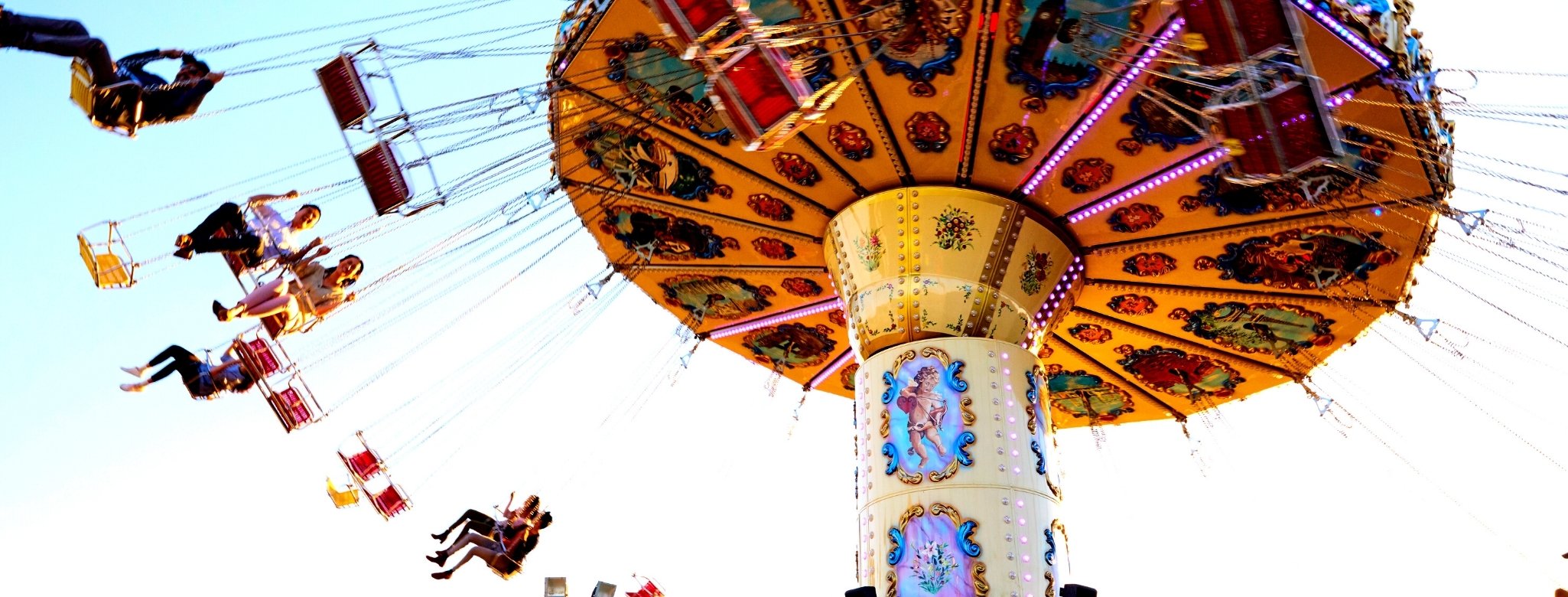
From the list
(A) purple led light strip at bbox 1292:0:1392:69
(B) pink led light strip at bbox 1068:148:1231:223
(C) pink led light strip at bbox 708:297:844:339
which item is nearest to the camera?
(A) purple led light strip at bbox 1292:0:1392:69

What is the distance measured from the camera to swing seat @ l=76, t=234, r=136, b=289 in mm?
7496

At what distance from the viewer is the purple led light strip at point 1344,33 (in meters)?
7.70

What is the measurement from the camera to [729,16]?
6.96 metres

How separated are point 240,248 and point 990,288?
532 cm

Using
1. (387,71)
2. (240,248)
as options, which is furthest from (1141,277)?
(240,248)

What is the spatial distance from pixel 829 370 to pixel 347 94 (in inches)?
237

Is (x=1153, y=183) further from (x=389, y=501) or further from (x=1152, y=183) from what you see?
(x=389, y=501)

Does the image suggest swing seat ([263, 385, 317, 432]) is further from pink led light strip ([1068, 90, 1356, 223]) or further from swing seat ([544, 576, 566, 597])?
pink led light strip ([1068, 90, 1356, 223])

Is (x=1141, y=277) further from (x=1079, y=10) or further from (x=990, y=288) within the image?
(x=1079, y=10)

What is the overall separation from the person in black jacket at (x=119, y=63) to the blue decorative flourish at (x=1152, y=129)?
6.09m

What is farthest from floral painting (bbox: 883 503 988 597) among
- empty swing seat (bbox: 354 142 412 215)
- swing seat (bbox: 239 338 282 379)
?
swing seat (bbox: 239 338 282 379)

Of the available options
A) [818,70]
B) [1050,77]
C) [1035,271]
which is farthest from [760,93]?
[1035,271]

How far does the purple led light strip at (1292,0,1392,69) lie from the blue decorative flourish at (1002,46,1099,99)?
139 cm

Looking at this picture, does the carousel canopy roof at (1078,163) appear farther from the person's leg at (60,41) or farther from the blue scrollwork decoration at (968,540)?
the person's leg at (60,41)
